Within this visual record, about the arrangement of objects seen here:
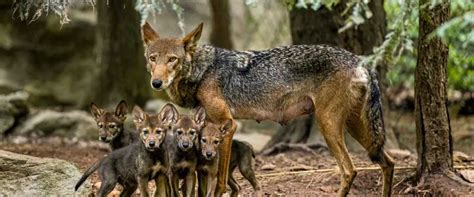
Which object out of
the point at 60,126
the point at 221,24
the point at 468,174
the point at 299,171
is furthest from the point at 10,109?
the point at 468,174

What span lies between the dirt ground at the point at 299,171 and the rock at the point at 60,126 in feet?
4.98

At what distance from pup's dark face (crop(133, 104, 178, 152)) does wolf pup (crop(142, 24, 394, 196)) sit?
36 cm

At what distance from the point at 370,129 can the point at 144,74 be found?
8.10 meters

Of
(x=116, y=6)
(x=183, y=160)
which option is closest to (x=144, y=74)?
(x=116, y=6)

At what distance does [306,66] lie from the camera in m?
9.25

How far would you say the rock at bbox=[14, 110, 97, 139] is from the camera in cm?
1505

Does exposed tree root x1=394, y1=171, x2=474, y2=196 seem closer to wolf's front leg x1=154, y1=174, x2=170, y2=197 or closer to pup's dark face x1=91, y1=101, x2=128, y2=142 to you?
wolf's front leg x1=154, y1=174, x2=170, y2=197

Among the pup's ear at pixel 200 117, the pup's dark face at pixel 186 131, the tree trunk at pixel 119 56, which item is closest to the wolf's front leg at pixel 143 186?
the pup's dark face at pixel 186 131

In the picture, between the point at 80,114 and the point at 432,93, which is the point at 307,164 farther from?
the point at 80,114

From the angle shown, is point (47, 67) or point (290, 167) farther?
point (47, 67)

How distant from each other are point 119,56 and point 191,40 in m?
7.39

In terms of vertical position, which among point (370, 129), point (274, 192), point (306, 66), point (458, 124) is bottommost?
point (458, 124)

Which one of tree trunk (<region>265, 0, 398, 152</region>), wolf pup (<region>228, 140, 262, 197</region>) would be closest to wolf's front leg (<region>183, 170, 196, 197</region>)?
wolf pup (<region>228, 140, 262, 197</region>)

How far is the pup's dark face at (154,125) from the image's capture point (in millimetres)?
8188
